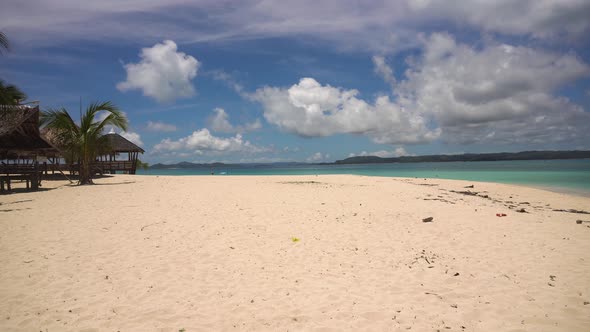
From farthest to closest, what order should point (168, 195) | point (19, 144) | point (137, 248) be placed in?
1. point (19, 144)
2. point (168, 195)
3. point (137, 248)

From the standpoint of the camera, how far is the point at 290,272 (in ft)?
18.2

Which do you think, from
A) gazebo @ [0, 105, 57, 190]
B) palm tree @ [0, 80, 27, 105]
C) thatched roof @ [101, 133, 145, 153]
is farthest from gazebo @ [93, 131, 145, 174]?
palm tree @ [0, 80, 27, 105]

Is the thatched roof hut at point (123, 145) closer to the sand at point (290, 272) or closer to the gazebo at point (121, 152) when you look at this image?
the gazebo at point (121, 152)

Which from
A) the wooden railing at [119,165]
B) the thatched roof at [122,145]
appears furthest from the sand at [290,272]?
the wooden railing at [119,165]

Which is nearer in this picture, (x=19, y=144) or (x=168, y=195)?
(x=168, y=195)

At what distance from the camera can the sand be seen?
13.1 ft

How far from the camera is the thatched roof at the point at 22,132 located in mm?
17422

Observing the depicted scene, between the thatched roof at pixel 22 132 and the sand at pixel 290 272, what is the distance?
10.5m

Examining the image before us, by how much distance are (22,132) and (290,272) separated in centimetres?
2139

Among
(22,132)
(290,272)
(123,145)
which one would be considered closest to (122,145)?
(123,145)

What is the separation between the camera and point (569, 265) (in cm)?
577

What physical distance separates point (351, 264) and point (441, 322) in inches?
86.7

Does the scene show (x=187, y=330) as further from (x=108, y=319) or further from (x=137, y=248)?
(x=137, y=248)

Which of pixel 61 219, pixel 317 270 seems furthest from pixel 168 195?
pixel 317 270
